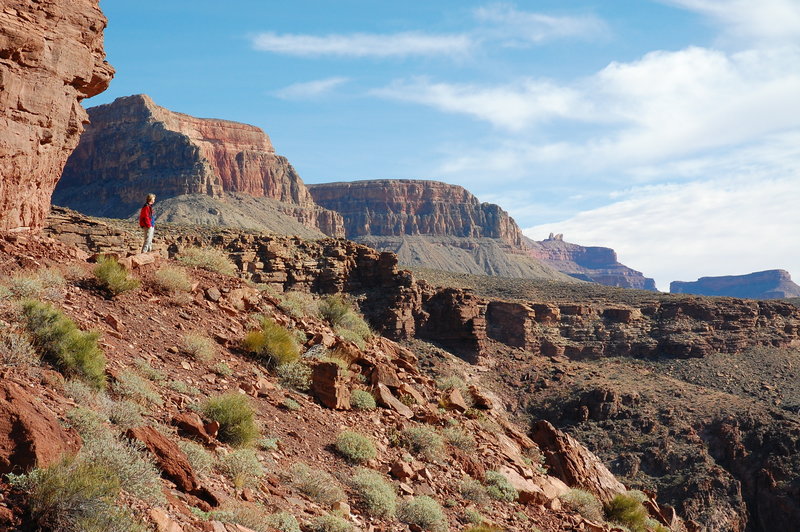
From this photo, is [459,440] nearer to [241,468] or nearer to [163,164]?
[241,468]

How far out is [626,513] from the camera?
42.7ft

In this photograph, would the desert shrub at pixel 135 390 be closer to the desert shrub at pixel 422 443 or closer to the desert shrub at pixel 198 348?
the desert shrub at pixel 198 348

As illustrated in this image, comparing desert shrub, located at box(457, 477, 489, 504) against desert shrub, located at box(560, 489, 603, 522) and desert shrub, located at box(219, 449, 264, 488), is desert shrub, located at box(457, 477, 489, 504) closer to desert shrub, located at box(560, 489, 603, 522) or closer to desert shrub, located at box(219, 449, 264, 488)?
desert shrub, located at box(560, 489, 603, 522)

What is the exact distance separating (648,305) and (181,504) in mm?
66643

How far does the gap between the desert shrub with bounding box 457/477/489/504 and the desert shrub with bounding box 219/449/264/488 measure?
3584 millimetres

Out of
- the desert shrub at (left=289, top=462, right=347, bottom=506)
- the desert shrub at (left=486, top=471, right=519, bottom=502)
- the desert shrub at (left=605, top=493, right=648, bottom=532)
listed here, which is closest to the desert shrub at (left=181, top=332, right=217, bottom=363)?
the desert shrub at (left=289, top=462, right=347, bottom=506)

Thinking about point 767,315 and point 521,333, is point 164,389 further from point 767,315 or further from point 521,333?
point 767,315

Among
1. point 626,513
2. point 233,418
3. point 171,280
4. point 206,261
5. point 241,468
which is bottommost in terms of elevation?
point 626,513

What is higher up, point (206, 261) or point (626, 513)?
point (206, 261)

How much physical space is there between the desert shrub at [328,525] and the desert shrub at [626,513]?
25.8 ft

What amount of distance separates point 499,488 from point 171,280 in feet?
21.7

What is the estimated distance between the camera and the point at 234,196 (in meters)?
128

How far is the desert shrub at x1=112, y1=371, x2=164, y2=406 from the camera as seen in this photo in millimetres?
7574

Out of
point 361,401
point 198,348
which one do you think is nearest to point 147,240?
point 198,348
